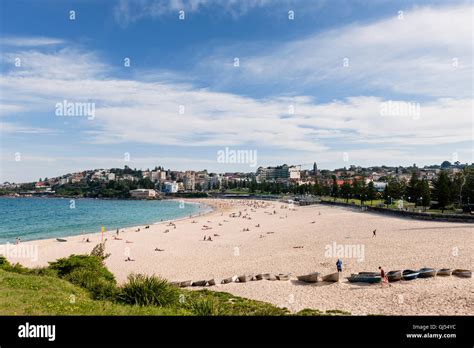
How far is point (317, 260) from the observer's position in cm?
2353

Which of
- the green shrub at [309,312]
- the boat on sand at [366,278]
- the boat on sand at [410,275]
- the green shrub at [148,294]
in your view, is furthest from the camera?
the boat on sand at [410,275]

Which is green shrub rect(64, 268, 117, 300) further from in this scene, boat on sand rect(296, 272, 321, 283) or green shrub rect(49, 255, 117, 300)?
boat on sand rect(296, 272, 321, 283)

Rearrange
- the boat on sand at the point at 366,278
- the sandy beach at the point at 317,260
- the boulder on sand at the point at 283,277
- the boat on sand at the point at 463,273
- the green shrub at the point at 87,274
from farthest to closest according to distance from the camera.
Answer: the boulder on sand at the point at 283,277 < the boat on sand at the point at 366,278 < the boat on sand at the point at 463,273 < the sandy beach at the point at 317,260 < the green shrub at the point at 87,274

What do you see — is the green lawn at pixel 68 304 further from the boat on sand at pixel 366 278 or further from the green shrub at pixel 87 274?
the boat on sand at pixel 366 278

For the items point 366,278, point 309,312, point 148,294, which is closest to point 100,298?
point 148,294

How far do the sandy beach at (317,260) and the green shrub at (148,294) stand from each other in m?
5.07

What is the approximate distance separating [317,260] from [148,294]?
597 inches

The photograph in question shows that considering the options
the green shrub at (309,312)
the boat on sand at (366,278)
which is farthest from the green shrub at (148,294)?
the boat on sand at (366,278)

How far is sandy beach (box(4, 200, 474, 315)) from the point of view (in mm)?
14227

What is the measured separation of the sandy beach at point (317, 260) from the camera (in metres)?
14.2

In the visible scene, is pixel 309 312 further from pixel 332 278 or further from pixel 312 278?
pixel 332 278
